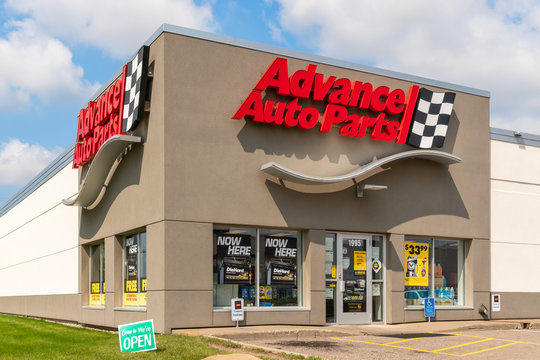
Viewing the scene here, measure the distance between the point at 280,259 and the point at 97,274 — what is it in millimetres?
7794

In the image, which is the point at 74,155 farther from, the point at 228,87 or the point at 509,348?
the point at 509,348

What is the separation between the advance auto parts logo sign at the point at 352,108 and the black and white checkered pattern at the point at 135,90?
239cm

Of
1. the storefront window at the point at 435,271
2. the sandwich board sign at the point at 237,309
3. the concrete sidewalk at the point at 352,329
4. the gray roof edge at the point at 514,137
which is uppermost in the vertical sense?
the gray roof edge at the point at 514,137

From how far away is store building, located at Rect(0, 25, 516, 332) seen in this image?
662 inches

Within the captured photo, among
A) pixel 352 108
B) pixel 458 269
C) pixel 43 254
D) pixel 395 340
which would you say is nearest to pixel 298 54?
pixel 352 108

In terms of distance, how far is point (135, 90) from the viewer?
17.8 meters

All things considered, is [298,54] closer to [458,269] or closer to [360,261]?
[360,261]

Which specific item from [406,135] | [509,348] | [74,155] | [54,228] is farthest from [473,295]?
[54,228]

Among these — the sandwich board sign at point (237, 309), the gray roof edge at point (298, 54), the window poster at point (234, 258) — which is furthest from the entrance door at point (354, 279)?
the gray roof edge at point (298, 54)

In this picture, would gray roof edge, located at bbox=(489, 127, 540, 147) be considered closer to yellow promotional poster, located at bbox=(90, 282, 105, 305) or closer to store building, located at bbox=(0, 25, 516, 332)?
store building, located at bbox=(0, 25, 516, 332)

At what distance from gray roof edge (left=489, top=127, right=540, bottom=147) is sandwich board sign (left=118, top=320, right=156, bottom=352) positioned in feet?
44.7

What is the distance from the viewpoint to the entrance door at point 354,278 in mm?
18594

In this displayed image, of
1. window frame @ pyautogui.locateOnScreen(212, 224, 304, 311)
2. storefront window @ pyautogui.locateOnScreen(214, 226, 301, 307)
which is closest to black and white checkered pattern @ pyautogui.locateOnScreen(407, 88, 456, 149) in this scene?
window frame @ pyautogui.locateOnScreen(212, 224, 304, 311)

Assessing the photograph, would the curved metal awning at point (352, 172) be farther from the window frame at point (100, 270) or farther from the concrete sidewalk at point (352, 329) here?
the window frame at point (100, 270)
